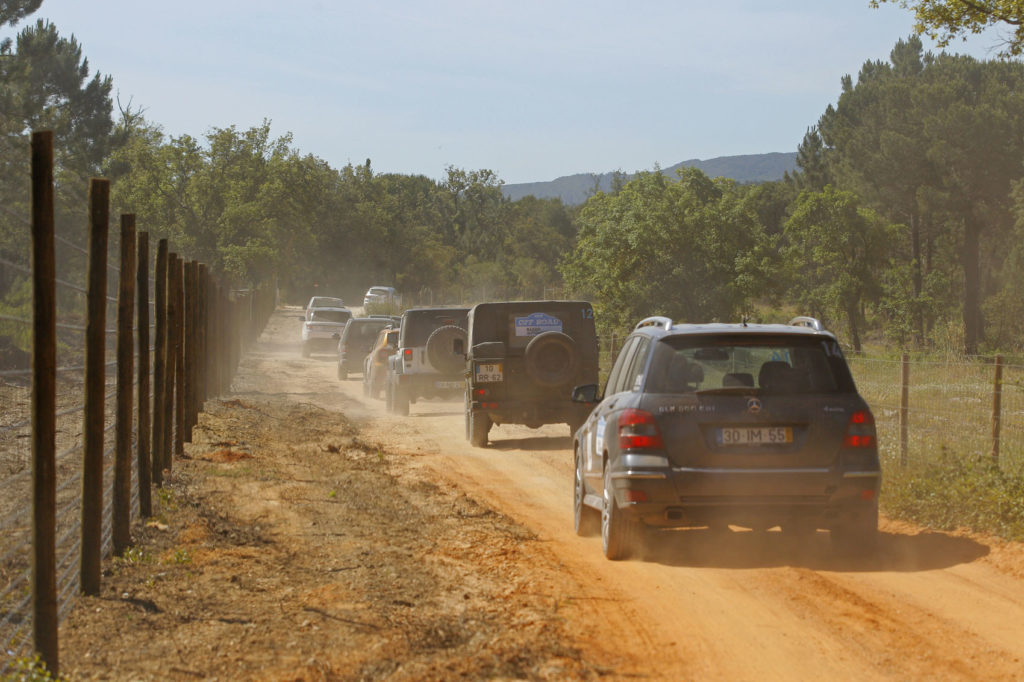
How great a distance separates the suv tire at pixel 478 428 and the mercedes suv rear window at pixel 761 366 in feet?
27.8

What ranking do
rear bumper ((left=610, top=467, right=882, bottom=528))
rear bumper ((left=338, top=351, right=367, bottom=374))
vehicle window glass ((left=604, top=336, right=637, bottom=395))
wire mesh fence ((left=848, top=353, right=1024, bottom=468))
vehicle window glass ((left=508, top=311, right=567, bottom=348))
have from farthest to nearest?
1. rear bumper ((left=338, top=351, right=367, bottom=374))
2. vehicle window glass ((left=508, top=311, right=567, bottom=348))
3. wire mesh fence ((left=848, top=353, right=1024, bottom=468))
4. vehicle window glass ((left=604, top=336, right=637, bottom=395))
5. rear bumper ((left=610, top=467, right=882, bottom=528))

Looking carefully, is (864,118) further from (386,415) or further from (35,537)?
(35,537)

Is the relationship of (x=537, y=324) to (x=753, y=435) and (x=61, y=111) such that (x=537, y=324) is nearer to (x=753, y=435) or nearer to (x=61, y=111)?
(x=753, y=435)

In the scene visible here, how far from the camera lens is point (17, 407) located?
8.93 m

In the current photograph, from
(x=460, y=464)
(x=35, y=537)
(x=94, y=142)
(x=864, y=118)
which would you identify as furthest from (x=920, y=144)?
(x=35, y=537)

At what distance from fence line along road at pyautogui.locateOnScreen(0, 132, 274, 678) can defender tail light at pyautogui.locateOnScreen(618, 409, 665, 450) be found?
3478mm

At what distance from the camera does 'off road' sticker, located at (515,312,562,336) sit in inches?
659

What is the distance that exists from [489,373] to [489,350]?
34 centimetres

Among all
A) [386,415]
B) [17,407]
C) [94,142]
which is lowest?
[386,415]

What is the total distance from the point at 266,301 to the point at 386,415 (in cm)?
3959

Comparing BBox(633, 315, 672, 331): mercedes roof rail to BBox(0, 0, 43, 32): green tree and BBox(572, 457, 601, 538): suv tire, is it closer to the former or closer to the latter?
BBox(572, 457, 601, 538): suv tire

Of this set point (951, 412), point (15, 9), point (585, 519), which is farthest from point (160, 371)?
point (15, 9)

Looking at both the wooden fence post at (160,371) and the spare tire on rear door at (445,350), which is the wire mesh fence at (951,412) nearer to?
the wooden fence post at (160,371)

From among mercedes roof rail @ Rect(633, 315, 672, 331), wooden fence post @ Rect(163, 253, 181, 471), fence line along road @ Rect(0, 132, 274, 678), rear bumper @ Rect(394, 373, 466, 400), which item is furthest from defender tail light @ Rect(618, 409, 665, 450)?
rear bumper @ Rect(394, 373, 466, 400)
